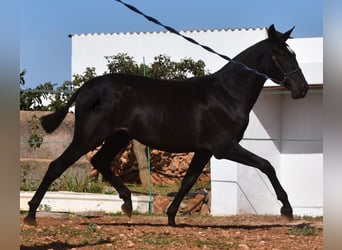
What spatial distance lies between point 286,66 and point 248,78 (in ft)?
1.54

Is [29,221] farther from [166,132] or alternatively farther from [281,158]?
[281,158]

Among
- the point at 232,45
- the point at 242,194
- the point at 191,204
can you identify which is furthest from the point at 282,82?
the point at 232,45

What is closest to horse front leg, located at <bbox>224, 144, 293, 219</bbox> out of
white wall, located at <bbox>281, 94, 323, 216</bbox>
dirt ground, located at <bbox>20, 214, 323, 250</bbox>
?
dirt ground, located at <bbox>20, 214, 323, 250</bbox>

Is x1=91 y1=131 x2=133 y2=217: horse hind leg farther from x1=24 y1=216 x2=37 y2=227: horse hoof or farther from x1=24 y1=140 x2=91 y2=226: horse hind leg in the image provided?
x1=24 y1=216 x2=37 y2=227: horse hoof

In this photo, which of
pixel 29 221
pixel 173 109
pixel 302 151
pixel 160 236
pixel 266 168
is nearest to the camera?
pixel 160 236

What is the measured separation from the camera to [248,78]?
24.8 ft

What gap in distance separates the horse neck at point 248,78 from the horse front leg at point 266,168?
57 cm

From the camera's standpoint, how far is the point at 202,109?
7590 mm

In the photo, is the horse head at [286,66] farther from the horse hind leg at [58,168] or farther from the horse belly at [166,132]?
the horse hind leg at [58,168]

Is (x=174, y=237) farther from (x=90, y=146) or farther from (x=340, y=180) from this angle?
(x=340, y=180)

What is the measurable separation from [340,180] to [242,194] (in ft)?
28.1

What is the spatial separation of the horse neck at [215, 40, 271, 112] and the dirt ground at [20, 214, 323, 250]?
1435 mm

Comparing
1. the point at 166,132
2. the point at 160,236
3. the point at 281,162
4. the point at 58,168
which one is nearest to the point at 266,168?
the point at 166,132

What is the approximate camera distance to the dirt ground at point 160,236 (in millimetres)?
6402
